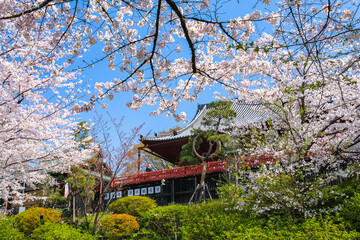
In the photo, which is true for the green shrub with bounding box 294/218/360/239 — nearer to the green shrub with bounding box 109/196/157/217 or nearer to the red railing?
the green shrub with bounding box 109/196/157/217

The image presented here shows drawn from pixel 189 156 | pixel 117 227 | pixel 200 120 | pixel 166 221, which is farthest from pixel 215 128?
pixel 117 227

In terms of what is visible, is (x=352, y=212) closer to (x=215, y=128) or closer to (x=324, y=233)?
(x=324, y=233)

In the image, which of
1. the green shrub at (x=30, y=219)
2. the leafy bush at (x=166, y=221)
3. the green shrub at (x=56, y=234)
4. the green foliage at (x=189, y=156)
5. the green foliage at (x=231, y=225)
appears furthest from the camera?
the green foliage at (x=189, y=156)

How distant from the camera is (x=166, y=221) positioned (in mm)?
8352

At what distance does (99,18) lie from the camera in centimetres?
461

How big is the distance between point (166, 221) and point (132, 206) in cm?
346

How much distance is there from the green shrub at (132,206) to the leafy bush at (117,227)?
5.59 feet

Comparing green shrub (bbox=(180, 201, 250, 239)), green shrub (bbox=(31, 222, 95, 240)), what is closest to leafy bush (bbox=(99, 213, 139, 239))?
green shrub (bbox=(31, 222, 95, 240))

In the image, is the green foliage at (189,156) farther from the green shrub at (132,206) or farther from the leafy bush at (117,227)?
the leafy bush at (117,227)

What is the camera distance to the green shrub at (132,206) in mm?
11305

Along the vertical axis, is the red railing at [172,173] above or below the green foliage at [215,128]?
below

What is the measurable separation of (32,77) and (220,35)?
5507 mm

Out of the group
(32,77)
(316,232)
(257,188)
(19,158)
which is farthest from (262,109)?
(19,158)

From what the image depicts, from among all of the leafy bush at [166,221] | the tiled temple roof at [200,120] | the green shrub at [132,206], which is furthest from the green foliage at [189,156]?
the leafy bush at [166,221]
